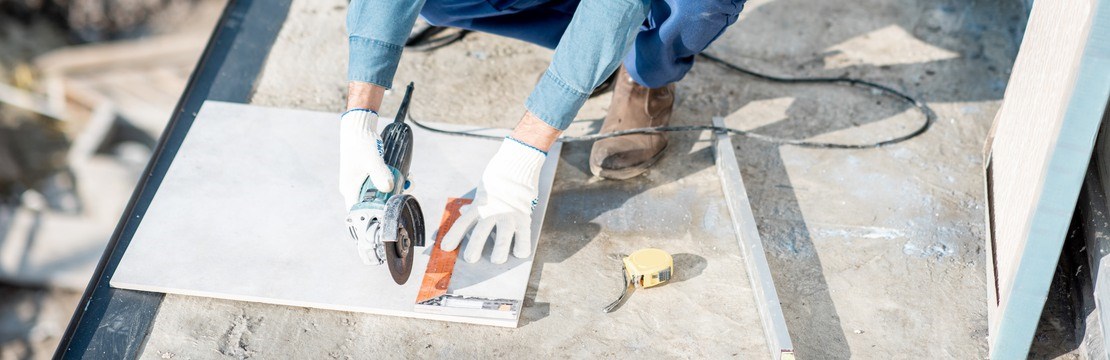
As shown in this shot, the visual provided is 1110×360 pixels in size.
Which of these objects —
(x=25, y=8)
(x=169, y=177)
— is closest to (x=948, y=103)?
(x=169, y=177)

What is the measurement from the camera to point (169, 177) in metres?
2.17

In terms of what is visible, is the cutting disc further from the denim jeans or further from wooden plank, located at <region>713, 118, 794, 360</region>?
wooden plank, located at <region>713, 118, 794, 360</region>

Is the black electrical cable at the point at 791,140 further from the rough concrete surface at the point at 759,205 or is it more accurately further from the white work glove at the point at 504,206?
the white work glove at the point at 504,206

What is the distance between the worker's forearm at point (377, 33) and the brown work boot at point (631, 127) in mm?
626

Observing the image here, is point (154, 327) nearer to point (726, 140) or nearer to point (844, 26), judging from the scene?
point (726, 140)

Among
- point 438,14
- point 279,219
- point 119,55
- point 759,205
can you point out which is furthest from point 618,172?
point 119,55

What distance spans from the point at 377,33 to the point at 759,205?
102 centimetres

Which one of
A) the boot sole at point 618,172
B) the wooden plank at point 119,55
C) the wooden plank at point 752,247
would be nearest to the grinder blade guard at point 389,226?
the boot sole at point 618,172

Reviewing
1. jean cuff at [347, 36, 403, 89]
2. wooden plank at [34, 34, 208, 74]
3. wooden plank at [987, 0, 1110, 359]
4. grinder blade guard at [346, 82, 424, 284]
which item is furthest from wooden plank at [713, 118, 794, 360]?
wooden plank at [34, 34, 208, 74]

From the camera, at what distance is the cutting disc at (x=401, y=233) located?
1.67 meters

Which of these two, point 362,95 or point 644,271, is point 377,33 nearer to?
point 362,95

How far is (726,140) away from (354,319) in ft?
3.45

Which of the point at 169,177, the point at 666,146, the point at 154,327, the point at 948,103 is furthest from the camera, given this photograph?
the point at 948,103

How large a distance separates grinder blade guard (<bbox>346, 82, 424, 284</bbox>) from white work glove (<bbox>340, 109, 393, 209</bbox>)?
0.08 feet
